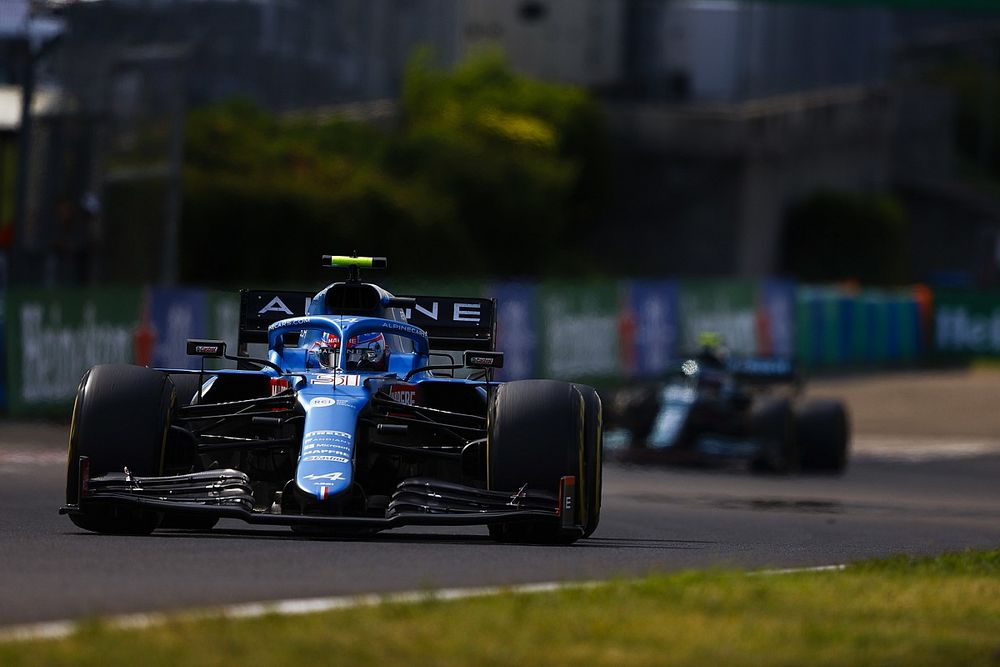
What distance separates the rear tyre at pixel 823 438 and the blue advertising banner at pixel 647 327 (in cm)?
999

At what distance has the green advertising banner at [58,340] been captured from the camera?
22266mm

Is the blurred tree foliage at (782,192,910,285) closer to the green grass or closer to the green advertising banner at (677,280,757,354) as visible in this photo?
the green advertising banner at (677,280,757,354)

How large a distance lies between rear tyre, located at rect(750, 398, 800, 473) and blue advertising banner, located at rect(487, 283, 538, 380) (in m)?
7.40

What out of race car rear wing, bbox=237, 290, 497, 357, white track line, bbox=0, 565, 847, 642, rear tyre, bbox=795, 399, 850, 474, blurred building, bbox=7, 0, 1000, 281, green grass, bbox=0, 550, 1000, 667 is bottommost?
rear tyre, bbox=795, 399, 850, 474

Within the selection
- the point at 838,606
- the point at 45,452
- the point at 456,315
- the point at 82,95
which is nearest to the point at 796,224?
the point at 82,95

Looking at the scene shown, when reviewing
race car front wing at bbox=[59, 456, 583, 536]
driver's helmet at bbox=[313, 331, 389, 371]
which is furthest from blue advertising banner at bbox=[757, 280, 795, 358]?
race car front wing at bbox=[59, 456, 583, 536]

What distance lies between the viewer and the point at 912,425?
30922 mm

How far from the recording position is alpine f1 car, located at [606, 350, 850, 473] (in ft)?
70.2

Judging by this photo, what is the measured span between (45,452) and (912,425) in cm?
1490

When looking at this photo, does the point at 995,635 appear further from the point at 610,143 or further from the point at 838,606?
the point at 610,143

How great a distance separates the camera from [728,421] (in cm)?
2177

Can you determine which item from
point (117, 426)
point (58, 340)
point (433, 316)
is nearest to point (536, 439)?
point (117, 426)

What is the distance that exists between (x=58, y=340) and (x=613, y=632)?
52.1ft

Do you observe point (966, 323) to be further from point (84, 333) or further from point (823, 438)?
point (84, 333)
